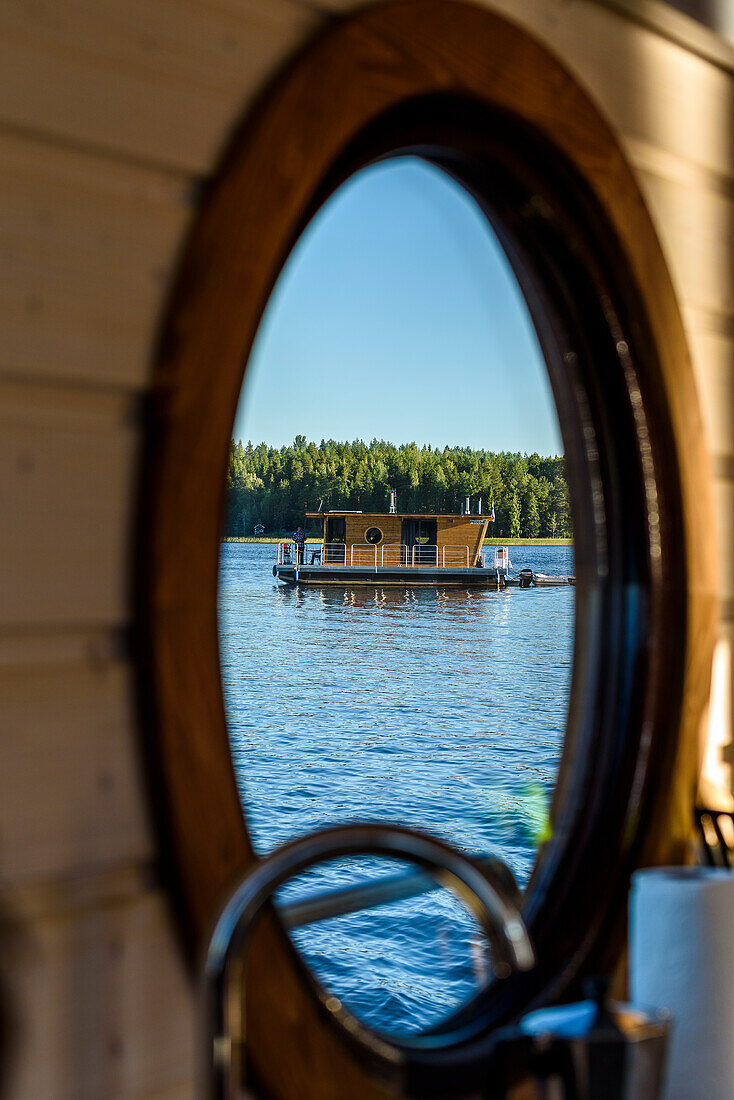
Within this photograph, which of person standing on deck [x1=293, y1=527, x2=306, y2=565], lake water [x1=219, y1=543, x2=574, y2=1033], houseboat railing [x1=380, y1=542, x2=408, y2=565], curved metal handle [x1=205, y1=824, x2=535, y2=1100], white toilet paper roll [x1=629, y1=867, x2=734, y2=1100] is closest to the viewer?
curved metal handle [x1=205, y1=824, x2=535, y2=1100]

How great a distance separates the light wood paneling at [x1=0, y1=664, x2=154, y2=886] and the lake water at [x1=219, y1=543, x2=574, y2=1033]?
3.5 inches

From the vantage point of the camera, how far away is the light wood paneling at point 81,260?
0.58 meters

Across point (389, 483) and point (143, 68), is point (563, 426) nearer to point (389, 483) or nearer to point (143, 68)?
point (389, 483)

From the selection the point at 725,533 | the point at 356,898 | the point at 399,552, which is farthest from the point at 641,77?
the point at 356,898

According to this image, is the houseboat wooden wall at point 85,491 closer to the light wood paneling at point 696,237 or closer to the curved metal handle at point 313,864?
the curved metal handle at point 313,864

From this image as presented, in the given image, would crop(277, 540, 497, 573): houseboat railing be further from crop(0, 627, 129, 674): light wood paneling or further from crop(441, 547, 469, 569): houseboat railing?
crop(0, 627, 129, 674): light wood paneling

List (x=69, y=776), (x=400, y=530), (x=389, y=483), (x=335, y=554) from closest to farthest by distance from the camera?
(x=69, y=776), (x=389, y=483), (x=335, y=554), (x=400, y=530)

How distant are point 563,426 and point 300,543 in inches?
14.4

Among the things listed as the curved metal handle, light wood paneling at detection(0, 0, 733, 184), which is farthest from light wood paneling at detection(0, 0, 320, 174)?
the curved metal handle

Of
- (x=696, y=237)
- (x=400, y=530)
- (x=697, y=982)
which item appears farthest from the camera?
(x=400, y=530)

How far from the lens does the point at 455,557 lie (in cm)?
180

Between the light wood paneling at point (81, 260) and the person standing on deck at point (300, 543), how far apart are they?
0.47 metres

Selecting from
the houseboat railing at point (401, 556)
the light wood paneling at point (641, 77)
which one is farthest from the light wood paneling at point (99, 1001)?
the light wood paneling at point (641, 77)

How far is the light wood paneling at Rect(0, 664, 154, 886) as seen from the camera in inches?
22.5
